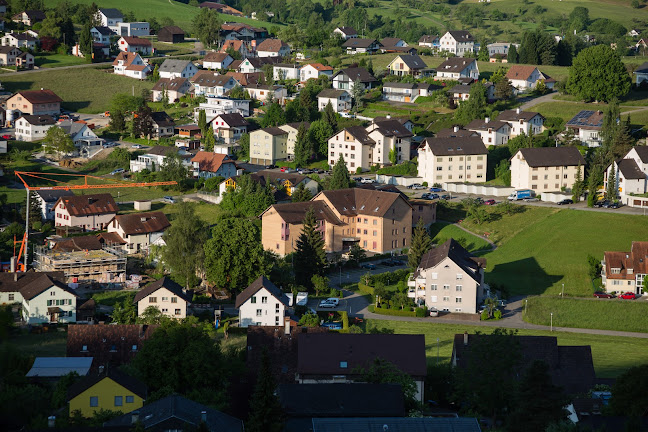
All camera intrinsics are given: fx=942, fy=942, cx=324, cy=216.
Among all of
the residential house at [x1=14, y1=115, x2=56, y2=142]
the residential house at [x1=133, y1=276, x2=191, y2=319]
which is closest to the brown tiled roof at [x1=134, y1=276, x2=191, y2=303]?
the residential house at [x1=133, y1=276, x2=191, y2=319]

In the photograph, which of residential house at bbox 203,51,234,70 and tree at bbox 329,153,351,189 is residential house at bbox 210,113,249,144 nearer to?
tree at bbox 329,153,351,189

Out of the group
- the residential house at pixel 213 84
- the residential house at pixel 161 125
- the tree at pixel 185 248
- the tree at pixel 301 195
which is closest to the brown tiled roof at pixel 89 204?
the tree at pixel 185 248

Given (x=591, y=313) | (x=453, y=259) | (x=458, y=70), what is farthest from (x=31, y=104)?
(x=591, y=313)

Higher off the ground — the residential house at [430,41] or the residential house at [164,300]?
the residential house at [430,41]

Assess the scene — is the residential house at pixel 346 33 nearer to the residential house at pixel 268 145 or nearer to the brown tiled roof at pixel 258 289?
the residential house at pixel 268 145

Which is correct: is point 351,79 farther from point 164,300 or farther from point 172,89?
point 164,300

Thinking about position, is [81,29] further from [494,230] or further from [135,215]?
[494,230]

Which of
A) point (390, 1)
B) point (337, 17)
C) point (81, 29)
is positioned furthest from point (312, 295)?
point (390, 1)
